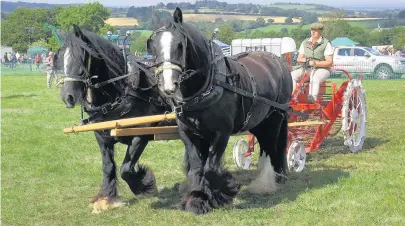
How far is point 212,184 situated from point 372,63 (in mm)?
24725

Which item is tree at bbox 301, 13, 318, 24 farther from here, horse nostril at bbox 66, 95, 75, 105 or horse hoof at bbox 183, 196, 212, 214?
horse nostril at bbox 66, 95, 75, 105

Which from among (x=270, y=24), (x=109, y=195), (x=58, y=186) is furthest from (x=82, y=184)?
(x=270, y=24)

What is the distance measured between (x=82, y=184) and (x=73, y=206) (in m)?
1.23

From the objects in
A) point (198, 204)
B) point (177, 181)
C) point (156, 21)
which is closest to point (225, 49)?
point (177, 181)

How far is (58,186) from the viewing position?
8281 mm

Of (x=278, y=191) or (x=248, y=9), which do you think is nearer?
(x=278, y=191)

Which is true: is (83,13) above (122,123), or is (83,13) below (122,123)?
below

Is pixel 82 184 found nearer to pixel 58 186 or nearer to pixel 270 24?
pixel 58 186

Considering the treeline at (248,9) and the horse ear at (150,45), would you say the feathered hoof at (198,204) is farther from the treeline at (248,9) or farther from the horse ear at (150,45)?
the treeline at (248,9)

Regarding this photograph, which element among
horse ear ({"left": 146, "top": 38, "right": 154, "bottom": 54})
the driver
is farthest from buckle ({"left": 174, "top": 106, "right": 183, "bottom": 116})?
the driver

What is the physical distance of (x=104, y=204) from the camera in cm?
683

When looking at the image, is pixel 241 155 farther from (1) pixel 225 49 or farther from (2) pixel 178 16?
(2) pixel 178 16

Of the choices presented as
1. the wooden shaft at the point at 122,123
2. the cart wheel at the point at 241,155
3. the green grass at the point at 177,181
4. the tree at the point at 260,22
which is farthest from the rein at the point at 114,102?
the tree at the point at 260,22

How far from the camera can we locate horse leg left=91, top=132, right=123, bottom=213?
6871 millimetres
